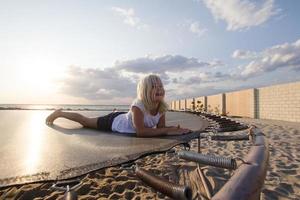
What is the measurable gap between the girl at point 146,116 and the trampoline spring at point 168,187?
1.35m

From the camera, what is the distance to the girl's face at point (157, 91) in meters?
2.93

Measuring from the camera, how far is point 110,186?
9.09ft

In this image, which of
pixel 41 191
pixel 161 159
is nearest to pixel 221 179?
pixel 161 159

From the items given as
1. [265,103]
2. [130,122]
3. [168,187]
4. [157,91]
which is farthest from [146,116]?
[265,103]

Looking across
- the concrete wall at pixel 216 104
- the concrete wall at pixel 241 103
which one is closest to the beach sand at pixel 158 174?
the concrete wall at pixel 241 103

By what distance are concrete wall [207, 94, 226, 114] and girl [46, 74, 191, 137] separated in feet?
65.6

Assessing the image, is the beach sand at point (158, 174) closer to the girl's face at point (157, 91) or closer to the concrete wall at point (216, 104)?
the girl's face at point (157, 91)

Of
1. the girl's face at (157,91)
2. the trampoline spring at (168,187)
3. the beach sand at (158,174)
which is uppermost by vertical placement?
the girl's face at (157,91)

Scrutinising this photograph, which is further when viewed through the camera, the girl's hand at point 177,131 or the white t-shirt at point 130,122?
the white t-shirt at point 130,122

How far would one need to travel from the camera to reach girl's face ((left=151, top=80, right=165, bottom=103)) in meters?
2.93

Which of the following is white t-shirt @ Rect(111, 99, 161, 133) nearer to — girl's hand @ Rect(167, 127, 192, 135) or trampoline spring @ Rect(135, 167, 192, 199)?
girl's hand @ Rect(167, 127, 192, 135)

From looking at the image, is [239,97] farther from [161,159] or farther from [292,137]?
[161,159]

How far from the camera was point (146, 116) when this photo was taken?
3.07 m

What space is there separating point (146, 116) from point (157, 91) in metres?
0.32
